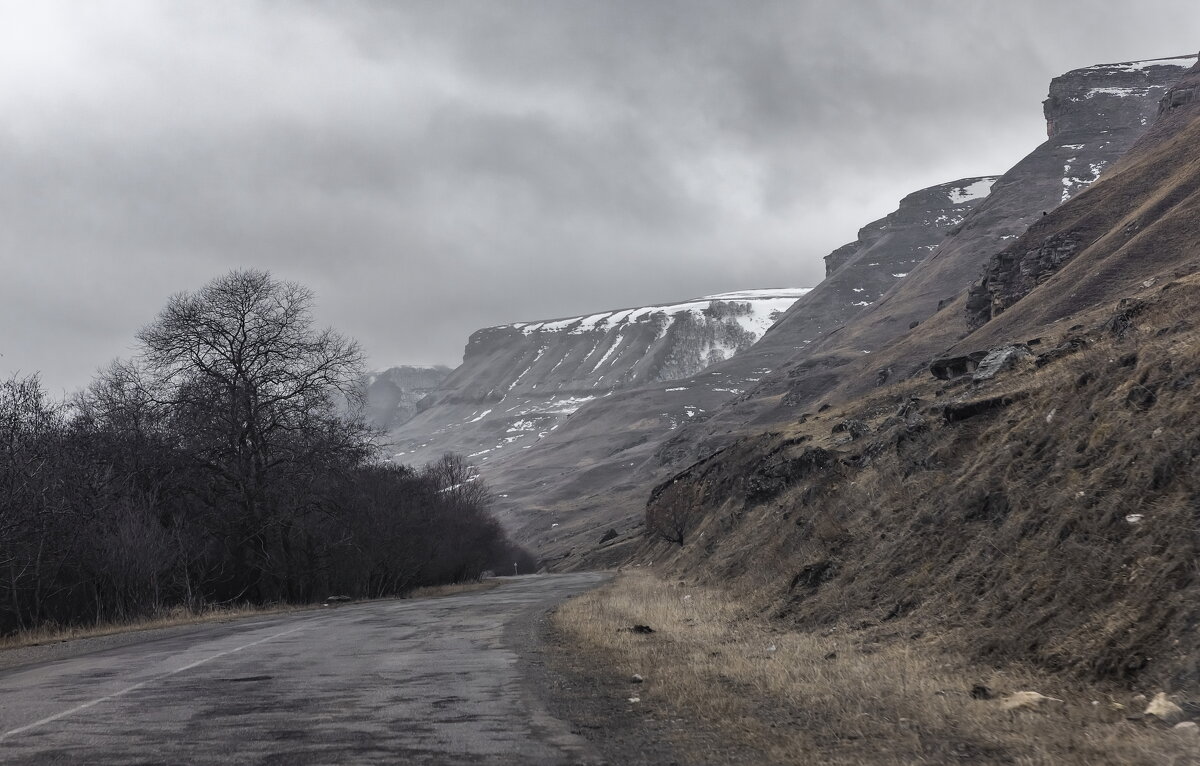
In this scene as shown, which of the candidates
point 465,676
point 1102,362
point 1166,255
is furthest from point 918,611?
point 1166,255

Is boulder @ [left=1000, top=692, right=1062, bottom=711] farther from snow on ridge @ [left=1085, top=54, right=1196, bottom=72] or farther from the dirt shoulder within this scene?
snow on ridge @ [left=1085, top=54, right=1196, bottom=72]

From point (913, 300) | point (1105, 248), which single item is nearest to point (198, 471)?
point (1105, 248)

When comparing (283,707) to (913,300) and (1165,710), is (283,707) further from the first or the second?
(913,300)

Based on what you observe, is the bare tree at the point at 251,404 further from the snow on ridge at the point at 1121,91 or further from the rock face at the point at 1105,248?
the snow on ridge at the point at 1121,91

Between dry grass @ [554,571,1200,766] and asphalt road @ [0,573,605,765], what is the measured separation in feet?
5.07

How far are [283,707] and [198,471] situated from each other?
2562 cm

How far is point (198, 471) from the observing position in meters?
32.6

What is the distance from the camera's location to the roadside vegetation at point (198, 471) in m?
26.9

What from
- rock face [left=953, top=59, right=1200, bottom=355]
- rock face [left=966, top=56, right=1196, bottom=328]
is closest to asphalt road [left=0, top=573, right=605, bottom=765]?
rock face [left=953, top=59, right=1200, bottom=355]

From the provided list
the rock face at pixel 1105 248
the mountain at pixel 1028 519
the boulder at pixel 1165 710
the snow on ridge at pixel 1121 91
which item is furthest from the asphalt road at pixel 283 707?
the snow on ridge at pixel 1121 91

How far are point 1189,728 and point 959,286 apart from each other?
148966 millimetres

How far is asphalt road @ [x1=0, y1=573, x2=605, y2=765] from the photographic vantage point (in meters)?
7.11

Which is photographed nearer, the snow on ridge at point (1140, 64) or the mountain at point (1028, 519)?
the mountain at point (1028, 519)

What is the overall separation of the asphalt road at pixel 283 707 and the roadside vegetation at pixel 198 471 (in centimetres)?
1133
